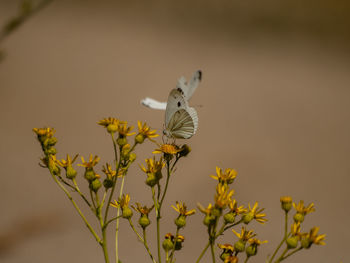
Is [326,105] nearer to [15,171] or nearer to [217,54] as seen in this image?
[217,54]

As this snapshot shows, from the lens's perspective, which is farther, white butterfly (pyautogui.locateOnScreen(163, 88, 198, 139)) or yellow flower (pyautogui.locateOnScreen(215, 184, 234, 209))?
white butterfly (pyautogui.locateOnScreen(163, 88, 198, 139))

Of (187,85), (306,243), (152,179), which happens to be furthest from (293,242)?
(187,85)

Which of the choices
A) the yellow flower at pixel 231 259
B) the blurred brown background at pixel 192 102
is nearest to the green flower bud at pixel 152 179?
the yellow flower at pixel 231 259

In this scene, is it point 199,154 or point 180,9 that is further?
point 180,9

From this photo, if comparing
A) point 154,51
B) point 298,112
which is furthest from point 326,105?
point 154,51

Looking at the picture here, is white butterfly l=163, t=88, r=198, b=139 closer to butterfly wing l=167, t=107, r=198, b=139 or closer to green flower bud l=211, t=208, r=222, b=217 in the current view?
butterfly wing l=167, t=107, r=198, b=139

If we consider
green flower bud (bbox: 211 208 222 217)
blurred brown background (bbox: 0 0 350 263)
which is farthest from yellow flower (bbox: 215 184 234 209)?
blurred brown background (bbox: 0 0 350 263)
